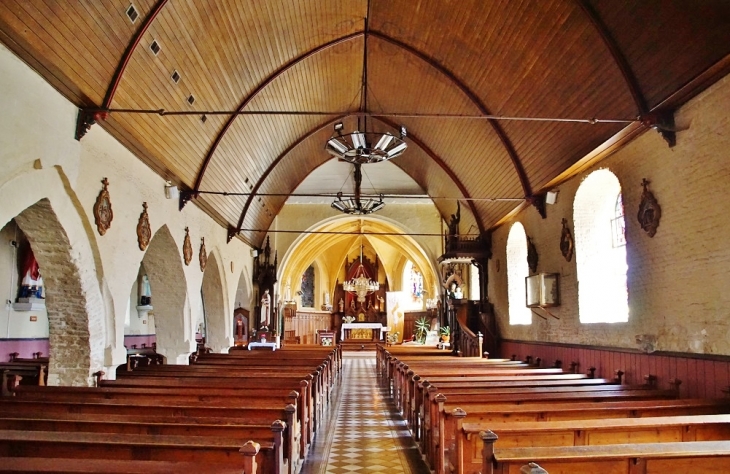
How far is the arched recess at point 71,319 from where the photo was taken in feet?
26.5

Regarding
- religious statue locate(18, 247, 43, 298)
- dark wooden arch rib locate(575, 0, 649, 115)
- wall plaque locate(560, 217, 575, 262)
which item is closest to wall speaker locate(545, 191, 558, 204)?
wall plaque locate(560, 217, 575, 262)

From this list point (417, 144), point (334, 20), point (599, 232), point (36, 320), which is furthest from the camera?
point (417, 144)

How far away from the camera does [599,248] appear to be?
10.2m

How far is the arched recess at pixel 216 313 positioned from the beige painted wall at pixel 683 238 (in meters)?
10.1

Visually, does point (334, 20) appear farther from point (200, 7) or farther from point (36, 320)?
point (36, 320)

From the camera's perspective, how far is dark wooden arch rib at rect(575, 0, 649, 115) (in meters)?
7.51

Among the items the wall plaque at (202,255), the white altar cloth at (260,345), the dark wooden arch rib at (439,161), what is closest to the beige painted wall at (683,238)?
the dark wooden arch rib at (439,161)

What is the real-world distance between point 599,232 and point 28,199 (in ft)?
28.9

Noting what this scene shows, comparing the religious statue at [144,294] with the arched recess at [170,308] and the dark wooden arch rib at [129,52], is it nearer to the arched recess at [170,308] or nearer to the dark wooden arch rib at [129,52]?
the arched recess at [170,308]

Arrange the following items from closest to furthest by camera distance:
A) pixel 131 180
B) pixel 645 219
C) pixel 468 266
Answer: pixel 645 219 → pixel 131 180 → pixel 468 266

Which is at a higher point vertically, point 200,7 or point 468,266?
point 200,7

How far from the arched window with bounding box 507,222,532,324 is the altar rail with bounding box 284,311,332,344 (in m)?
16.9

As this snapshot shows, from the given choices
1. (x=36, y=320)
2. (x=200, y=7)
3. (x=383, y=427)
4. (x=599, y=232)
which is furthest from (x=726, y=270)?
(x=36, y=320)

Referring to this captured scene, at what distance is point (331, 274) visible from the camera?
3509cm
